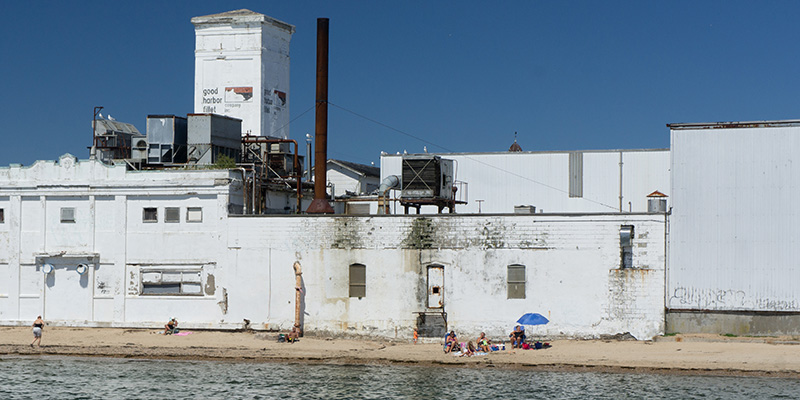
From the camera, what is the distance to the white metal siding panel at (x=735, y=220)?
136ft

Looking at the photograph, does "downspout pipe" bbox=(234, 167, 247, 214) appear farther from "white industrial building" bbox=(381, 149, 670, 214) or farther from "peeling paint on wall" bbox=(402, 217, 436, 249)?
"white industrial building" bbox=(381, 149, 670, 214)

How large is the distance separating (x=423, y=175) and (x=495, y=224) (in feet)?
20.5

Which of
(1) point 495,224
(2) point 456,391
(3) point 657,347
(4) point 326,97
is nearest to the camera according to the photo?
(2) point 456,391

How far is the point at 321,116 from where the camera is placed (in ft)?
174

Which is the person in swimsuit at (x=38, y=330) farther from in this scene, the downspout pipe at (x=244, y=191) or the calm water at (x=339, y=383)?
the downspout pipe at (x=244, y=191)

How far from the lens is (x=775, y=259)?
41.4 meters

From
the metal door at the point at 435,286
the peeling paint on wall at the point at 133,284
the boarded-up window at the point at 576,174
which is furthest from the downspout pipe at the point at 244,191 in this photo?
the boarded-up window at the point at 576,174

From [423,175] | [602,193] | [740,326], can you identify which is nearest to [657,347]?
[740,326]

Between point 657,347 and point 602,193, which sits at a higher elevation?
point 602,193

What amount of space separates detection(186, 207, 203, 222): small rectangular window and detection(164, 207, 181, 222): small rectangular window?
0.45 m

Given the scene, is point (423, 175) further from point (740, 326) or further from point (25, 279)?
point (25, 279)

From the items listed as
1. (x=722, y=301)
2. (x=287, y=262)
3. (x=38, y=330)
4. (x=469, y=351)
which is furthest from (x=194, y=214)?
(x=722, y=301)

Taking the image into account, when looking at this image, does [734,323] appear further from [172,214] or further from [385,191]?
[172,214]

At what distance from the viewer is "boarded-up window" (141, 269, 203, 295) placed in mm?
47281
